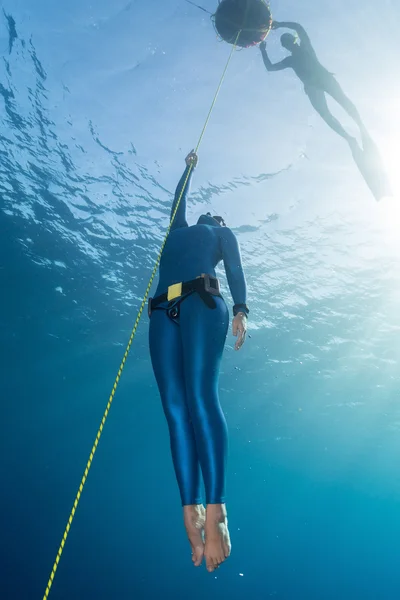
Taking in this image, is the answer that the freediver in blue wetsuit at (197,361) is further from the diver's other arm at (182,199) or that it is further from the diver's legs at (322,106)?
the diver's legs at (322,106)

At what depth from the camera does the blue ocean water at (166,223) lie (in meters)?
8.96

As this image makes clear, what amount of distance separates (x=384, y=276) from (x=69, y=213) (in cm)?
1366

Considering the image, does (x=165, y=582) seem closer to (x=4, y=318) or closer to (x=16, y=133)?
(x=4, y=318)

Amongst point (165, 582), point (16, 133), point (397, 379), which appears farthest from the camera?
point (165, 582)

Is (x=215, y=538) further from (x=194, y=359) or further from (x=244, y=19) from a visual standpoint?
(x=244, y=19)

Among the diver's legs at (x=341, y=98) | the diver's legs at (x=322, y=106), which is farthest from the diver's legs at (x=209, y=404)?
the diver's legs at (x=322, y=106)

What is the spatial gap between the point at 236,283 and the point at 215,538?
2.02m

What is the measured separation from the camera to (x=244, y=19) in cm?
575

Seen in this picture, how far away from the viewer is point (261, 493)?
275 feet

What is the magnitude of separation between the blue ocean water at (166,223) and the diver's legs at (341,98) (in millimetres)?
1886

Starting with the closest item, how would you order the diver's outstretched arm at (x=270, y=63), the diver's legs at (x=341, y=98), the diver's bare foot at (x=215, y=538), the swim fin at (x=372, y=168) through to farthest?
1. the diver's bare foot at (x=215, y=538)
2. the swim fin at (x=372, y=168)
3. the diver's legs at (x=341, y=98)
4. the diver's outstretched arm at (x=270, y=63)

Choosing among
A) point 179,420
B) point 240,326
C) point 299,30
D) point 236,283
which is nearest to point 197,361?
point 179,420

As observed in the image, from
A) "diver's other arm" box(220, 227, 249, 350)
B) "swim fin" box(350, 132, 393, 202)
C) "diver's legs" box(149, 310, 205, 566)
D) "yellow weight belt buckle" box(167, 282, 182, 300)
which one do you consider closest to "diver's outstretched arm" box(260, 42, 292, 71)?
"swim fin" box(350, 132, 393, 202)

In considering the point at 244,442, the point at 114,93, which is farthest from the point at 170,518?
the point at 114,93
